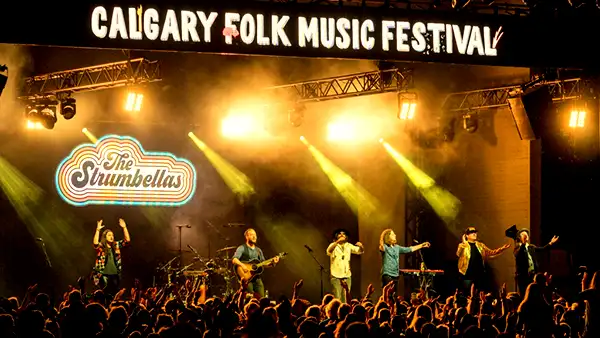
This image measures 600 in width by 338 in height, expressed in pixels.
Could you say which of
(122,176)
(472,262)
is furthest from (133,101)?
(472,262)

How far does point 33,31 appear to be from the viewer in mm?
7574

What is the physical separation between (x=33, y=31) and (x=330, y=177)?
1098 centimetres

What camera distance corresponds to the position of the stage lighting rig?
14703mm

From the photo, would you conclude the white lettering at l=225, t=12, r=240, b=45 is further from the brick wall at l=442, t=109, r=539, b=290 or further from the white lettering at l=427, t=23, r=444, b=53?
the brick wall at l=442, t=109, r=539, b=290

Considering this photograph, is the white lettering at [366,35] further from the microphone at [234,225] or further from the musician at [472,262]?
the microphone at [234,225]

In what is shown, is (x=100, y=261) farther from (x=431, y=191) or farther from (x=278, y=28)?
(x=278, y=28)

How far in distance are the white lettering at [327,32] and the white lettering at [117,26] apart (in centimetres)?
203

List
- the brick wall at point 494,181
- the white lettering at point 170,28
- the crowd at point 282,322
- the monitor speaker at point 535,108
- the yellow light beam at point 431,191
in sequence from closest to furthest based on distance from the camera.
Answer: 1. the crowd at point 282,322
2. the white lettering at point 170,28
3. the monitor speaker at point 535,108
4. the brick wall at point 494,181
5. the yellow light beam at point 431,191

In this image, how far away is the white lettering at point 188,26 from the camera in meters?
7.80

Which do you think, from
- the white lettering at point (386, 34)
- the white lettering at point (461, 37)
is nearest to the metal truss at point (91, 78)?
the white lettering at point (386, 34)

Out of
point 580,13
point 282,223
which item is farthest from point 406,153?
point 580,13

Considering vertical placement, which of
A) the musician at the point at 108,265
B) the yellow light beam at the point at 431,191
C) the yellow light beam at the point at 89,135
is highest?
the yellow light beam at the point at 89,135

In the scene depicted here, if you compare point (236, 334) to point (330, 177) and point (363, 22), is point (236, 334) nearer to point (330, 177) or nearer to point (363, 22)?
point (363, 22)

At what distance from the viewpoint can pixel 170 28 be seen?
7.76 m
